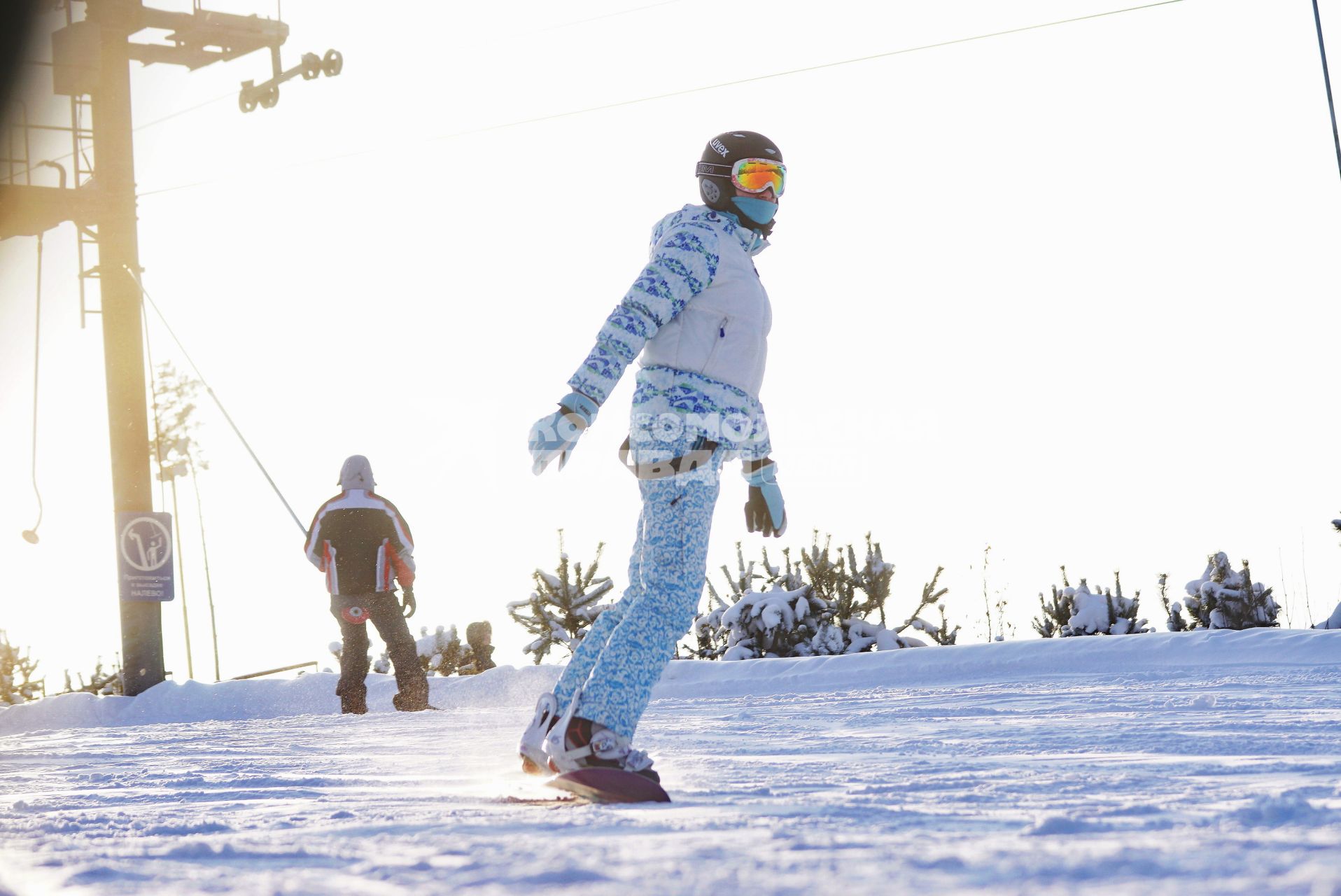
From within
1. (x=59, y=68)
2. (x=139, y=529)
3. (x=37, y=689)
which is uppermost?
(x=59, y=68)

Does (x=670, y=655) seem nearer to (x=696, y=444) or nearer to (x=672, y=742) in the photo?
(x=696, y=444)

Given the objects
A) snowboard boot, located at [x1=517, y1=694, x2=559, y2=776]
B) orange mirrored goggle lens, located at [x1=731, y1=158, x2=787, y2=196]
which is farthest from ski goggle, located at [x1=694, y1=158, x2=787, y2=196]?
snowboard boot, located at [x1=517, y1=694, x2=559, y2=776]

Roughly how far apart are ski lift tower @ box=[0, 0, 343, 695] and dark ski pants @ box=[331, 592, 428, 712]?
13.2ft

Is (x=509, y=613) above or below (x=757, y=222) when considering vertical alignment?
below

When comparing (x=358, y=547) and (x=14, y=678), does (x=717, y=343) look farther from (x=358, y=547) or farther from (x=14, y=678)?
(x=14, y=678)

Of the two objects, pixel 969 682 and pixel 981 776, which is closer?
pixel 981 776

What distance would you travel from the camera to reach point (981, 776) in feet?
9.29

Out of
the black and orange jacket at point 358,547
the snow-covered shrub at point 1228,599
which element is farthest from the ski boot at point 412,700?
the snow-covered shrub at point 1228,599

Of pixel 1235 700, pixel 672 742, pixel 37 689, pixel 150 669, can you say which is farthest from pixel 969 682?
pixel 37 689

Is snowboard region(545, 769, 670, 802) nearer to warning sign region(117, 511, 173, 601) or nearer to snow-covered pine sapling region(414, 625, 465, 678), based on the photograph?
warning sign region(117, 511, 173, 601)

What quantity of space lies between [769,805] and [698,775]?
764 mm

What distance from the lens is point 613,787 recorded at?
264 cm

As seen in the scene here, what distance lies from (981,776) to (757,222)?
1434 mm

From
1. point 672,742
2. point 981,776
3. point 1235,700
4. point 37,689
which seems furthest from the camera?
point 37,689
